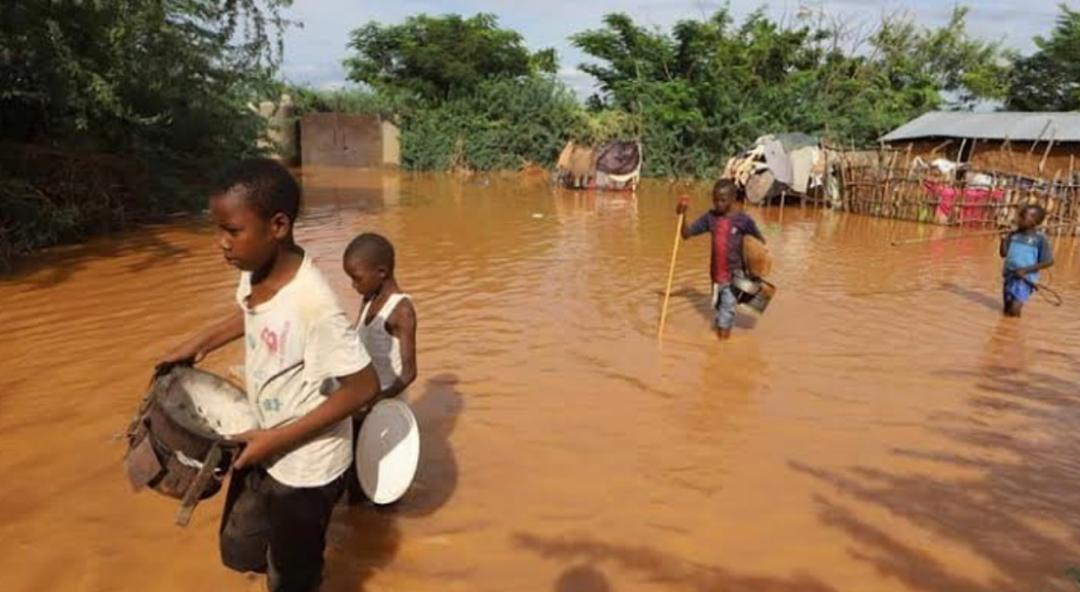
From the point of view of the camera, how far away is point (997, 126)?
781 inches

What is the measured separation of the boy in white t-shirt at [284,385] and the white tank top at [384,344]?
1.03m

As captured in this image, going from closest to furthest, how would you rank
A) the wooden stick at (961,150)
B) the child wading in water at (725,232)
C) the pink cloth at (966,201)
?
1. the child wading in water at (725,232)
2. the pink cloth at (966,201)
3. the wooden stick at (961,150)

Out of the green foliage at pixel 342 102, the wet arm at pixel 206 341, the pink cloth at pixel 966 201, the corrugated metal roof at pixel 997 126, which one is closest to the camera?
the wet arm at pixel 206 341

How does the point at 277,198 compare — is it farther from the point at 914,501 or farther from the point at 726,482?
the point at 914,501

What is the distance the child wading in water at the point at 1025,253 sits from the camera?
7.56m

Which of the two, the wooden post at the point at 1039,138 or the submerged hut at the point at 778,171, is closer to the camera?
the wooden post at the point at 1039,138

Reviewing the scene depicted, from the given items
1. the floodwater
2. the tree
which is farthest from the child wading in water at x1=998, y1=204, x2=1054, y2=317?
the tree

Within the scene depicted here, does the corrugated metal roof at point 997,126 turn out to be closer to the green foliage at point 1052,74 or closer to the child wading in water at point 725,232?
the green foliage at point 1052,74

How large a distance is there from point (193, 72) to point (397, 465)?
1196cm

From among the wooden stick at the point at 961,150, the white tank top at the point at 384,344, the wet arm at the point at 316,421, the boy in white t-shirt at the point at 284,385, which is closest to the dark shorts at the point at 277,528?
the boy in white t-shirt at the point at 284,385

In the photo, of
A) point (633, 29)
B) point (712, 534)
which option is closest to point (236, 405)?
point (712, 534)

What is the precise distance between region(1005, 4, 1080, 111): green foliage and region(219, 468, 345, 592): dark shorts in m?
30.4

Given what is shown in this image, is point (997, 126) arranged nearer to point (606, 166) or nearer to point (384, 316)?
point (606, 166)

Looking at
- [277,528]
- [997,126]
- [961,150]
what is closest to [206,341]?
[277,528]
